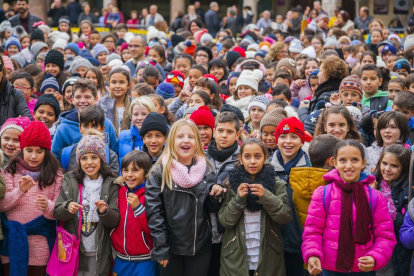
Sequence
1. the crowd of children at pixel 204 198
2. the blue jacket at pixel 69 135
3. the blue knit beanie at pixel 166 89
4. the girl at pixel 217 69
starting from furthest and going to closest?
the girl at pixel 217 69 < the blue knit beanie at pixel 166 89 < the blue jacket at pixel 69 135 < the crowd of children at pixel 204 198

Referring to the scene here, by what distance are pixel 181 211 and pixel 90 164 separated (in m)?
1.02

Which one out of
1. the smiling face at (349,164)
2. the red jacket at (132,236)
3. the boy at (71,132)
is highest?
the boy at (71,132)

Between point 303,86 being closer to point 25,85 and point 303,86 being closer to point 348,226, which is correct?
point 25,85

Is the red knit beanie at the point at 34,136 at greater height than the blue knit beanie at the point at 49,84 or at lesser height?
lesser

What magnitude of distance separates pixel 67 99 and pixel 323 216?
15.5ft

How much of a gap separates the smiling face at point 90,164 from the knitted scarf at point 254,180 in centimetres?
129

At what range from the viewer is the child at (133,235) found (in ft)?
18.6

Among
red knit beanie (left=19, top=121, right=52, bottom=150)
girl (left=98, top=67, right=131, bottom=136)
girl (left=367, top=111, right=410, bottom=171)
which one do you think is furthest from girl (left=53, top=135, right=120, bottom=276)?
girl (left=367, top=111, right=410, bottom=171)

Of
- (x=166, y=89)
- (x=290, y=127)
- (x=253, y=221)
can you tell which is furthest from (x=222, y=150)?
(x=166, y=89)

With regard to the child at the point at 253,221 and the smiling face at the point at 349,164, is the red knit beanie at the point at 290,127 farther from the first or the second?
the smiling face at the point at 349,164

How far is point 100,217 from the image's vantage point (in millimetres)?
5613

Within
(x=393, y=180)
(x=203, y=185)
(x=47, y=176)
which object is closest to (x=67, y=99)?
(x=47, y=176)

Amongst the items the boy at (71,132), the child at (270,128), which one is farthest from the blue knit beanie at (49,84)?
the child at (270,128)

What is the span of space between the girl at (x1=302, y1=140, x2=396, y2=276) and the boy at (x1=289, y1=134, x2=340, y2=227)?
357 mm
